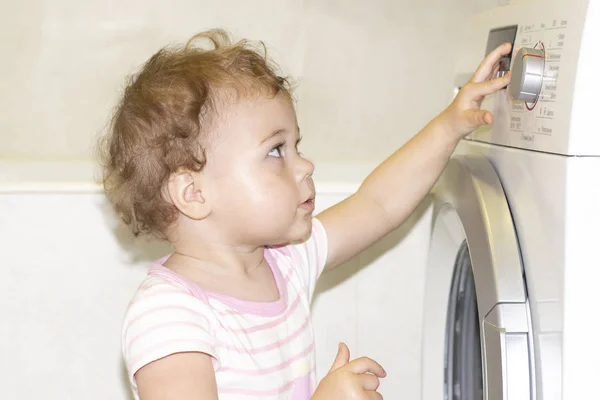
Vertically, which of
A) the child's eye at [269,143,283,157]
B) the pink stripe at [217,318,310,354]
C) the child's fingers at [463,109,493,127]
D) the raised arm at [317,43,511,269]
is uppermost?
the child's fingers at [463,109,493,127]

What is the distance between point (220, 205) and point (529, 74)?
38 cm

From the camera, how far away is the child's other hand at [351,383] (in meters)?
0.82

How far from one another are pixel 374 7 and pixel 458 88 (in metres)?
0.65

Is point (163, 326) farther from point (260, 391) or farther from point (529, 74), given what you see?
point (529, 74)

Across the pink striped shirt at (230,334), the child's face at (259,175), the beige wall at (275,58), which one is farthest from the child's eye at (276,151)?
the beige wall at (275,58)

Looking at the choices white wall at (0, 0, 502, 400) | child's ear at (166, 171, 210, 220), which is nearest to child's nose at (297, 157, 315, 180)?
child's ear at (166, 171, 210, 220)

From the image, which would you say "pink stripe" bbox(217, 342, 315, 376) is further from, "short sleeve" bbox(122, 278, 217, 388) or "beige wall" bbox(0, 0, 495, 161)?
"beige wall" bbox(0, 0, 495, 161)

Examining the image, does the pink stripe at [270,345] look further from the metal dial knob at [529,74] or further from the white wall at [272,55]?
the white wall at [272,55]

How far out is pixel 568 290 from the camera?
702 millimetres

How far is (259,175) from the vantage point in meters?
0.94

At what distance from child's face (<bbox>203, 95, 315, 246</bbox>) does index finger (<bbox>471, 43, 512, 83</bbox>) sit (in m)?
0.22

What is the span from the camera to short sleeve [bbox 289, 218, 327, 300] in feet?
3.56

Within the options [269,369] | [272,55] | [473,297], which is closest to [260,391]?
[269,369]

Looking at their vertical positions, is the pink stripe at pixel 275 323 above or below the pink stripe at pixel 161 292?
below
